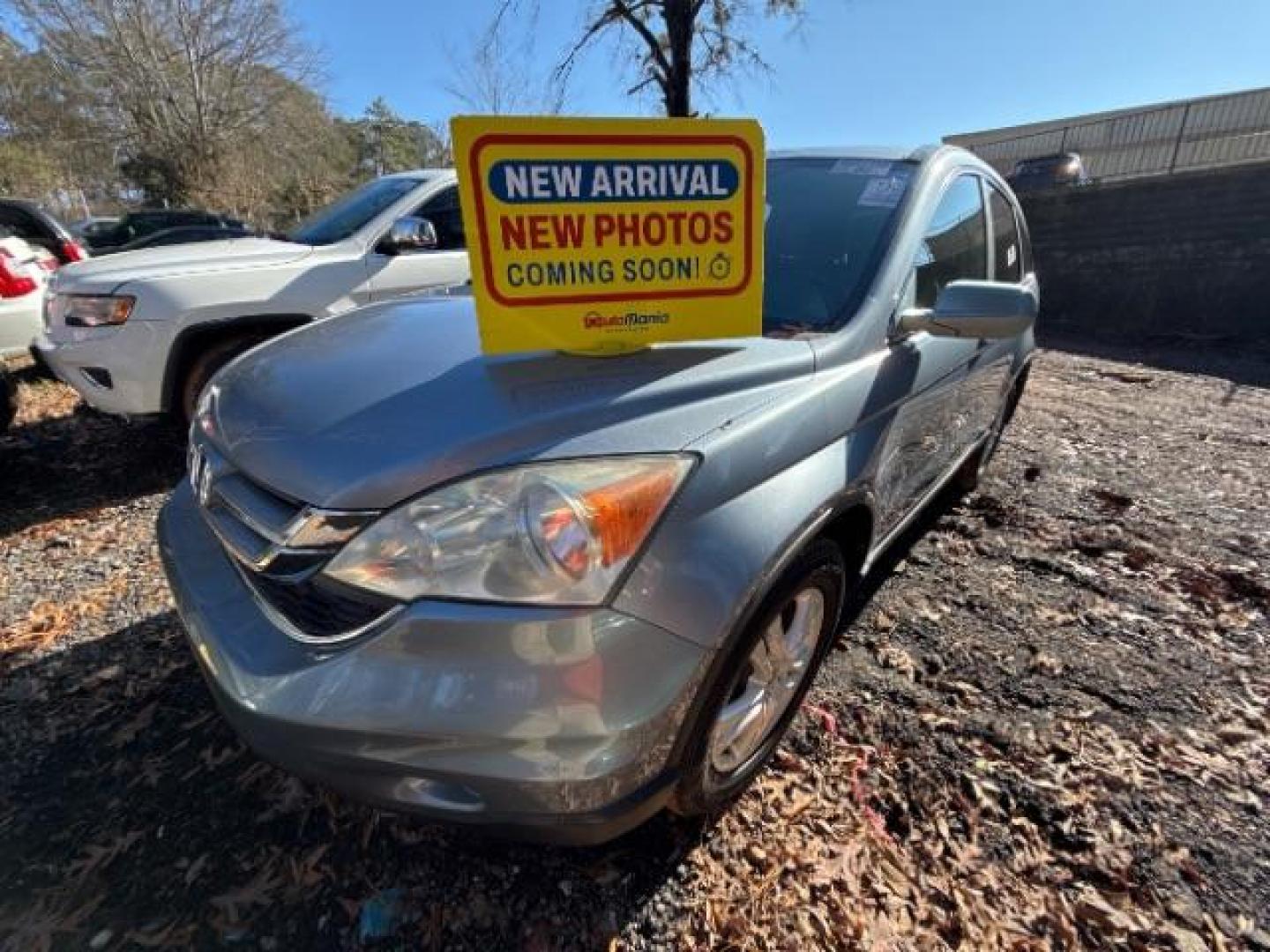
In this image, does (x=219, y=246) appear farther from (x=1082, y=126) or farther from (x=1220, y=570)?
(x=1082, y=126)

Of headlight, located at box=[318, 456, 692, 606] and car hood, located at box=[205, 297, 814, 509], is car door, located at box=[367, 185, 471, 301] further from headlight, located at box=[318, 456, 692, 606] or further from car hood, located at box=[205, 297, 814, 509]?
headlight, located at box=[318, 456, 692, 606]

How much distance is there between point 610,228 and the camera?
1567 mm

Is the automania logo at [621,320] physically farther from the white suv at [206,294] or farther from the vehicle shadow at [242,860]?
the white suv at [206,294]

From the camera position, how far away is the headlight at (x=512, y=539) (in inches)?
47.8

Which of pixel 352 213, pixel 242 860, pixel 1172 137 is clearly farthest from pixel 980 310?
pixel 1172 137

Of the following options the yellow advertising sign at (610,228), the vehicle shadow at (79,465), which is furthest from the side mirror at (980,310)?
the vehicle shadow at (79,465)

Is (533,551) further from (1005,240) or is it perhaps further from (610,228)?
(1005,240)

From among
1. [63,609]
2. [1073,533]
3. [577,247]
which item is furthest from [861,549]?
[63,609]

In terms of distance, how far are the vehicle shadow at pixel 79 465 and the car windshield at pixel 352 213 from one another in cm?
162

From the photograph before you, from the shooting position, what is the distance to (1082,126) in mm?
15992

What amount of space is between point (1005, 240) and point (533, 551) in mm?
3314

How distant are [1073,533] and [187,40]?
3205cm

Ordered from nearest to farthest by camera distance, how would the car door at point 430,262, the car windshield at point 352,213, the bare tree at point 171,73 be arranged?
the car door at point 430,262
the car windshield at point 352,213
the bare tree at point 171,73

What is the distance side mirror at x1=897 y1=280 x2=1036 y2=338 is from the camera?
1.95 metres
